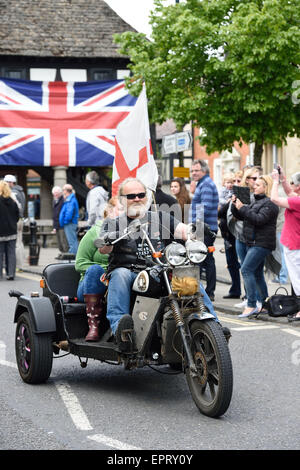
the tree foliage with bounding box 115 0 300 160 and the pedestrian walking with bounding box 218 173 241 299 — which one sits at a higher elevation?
the tree foliage with bounding box 115 0 300 160

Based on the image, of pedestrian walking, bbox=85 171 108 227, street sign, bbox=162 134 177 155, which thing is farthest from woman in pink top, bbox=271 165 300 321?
pedestrian walking, bbox=85 171 108 227

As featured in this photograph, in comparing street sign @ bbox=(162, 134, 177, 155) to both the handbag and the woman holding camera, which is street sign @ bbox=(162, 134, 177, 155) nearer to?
the woman holding camera

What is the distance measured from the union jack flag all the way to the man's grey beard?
18.2 meters

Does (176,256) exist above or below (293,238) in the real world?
above

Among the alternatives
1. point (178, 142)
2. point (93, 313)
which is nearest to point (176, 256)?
point (93, 313)

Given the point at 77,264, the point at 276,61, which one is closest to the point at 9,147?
the point at 276,61

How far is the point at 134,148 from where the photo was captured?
8.49 metres

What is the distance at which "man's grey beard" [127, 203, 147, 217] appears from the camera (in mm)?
6164

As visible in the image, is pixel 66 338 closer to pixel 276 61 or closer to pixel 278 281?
pixel 278 281

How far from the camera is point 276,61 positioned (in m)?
18.5

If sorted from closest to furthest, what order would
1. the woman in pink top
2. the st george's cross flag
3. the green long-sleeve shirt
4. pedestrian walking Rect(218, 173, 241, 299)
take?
1. the green long-sleeve shirt
2. the st george's cross flag
3. the woman in pink top
4. pedestrian walking Rect(218, 173, 241, 299)

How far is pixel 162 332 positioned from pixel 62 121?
65.0ft

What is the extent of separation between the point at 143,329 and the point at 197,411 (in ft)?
2.17

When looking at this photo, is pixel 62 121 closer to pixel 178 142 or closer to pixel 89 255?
pixel 178 142
